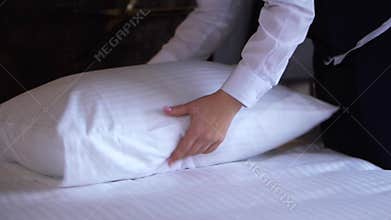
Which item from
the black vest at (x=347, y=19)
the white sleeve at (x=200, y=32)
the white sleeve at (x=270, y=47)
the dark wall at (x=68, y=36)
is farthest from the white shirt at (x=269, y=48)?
the dark wall at (x=68, y=36)

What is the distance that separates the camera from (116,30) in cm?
112

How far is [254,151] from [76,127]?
0.33 meters

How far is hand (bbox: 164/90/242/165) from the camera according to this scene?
2.52ft

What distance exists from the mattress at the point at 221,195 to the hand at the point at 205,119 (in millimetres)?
55

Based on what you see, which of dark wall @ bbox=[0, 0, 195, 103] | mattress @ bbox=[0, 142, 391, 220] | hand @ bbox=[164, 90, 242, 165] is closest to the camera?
mattress @ bbox=[0, 142, 391, 220]

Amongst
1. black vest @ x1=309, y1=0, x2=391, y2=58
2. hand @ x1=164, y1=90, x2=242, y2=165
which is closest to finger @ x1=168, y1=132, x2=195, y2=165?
hand @ x1=164, y1=90, x2=242, y2=165

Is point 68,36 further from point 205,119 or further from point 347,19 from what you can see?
point 347,19

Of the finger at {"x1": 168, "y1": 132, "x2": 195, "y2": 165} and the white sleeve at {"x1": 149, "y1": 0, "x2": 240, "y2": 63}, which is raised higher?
the white sleeve at {"x1": 149, "y1": 0, "x2": 240, "y2": 63}

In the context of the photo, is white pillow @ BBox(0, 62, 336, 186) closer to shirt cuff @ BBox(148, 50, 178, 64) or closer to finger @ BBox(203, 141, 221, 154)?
finger @ BBox(203, 141, 221, 154)

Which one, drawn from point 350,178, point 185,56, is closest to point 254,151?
point 350,178

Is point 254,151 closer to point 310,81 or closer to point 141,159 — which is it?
point 141,159

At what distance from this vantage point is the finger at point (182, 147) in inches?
30.3

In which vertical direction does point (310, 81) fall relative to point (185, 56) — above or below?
below

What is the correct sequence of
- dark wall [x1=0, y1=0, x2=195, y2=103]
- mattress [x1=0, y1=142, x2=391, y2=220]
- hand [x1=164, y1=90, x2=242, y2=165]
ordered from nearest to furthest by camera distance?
mattress [x1=0, y1=142, x2=391, y2=220] → hand [x1=164, y1=90, x2=242, y2=165] → dark wall [x1=0, y1=0, x2=195, y2=103]
